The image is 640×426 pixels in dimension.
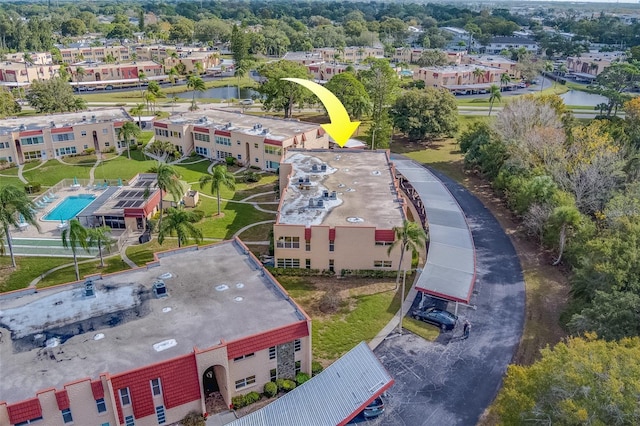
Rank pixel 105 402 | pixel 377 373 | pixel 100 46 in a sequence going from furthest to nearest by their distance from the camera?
pixel 100 46
pixel 377 373
pixel 105 402

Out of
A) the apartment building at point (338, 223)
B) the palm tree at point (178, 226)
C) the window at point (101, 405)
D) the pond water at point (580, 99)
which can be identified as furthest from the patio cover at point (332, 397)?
the pond water at point (580, 99)

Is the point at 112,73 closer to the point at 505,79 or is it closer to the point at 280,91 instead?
the point at 280,91

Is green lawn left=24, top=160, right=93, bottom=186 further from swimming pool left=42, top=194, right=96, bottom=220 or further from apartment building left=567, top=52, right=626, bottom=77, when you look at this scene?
apartment building left=567, top=52, right=626, bottom=77

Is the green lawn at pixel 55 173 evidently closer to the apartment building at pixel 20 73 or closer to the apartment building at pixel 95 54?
the apartment building at pixel 20 73

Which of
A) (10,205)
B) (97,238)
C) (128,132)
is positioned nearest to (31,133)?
(128,132)

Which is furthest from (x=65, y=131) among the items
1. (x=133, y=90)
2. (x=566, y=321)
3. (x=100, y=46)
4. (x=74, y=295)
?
(x=100, y=46)

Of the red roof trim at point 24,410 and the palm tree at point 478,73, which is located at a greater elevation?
the palm tree at point 478,73

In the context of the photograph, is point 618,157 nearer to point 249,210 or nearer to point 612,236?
point 612,236
